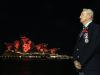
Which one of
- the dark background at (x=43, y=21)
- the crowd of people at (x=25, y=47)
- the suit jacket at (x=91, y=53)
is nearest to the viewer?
the suit jacket at (x=91, y=53)

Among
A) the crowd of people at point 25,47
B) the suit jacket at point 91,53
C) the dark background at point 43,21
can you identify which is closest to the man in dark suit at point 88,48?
the suit jacket at point 91,53

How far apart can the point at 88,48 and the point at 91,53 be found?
4cm

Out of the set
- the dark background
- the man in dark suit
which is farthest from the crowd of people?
the man in dark suit

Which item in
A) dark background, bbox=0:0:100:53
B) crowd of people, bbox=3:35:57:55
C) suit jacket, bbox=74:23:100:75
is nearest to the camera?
suit jacket, bbox=74:23:100:75

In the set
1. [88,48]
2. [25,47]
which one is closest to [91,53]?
[88,48]

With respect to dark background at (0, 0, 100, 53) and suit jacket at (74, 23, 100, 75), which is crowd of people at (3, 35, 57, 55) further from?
suit jacket at (74, 23, 100, 75)

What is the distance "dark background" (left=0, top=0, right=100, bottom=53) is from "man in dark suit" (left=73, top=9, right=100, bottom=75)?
20.8 ft

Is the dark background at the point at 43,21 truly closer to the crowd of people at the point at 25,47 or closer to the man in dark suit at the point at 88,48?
the crowd of people at the point at 25,47

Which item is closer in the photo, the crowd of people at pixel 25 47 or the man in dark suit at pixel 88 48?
the man in dark suit at pixel 88 48

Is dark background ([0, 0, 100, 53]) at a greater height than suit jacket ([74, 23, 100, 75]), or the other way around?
dark background ([0, 0, 100, 53])

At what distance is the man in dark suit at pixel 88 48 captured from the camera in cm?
251

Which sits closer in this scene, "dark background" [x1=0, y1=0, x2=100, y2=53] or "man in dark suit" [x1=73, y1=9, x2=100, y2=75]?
"man in dark suit" [x1=73, y1=9, x2=100, y2=75]

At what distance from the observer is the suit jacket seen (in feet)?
8.21

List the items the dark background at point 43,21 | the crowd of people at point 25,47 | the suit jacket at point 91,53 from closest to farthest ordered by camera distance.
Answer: the suit jacket at point 91,53
the dark background at point 43,21
the crowd of people at point 25,47
